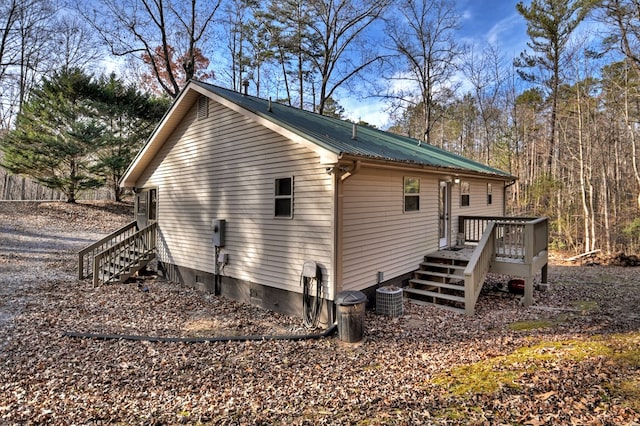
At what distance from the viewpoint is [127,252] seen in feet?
36.7

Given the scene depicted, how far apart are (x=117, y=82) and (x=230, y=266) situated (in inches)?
716

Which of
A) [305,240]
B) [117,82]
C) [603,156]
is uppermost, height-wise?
[117,82]

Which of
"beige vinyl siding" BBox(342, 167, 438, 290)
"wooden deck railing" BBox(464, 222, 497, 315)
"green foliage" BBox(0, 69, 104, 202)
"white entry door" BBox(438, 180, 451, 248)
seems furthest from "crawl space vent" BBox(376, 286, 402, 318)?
"green foliage" BBox(0, 69, 104, 202)

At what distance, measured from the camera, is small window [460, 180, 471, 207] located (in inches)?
441

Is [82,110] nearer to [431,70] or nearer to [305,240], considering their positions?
[305,240]

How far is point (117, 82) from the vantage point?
20766mm

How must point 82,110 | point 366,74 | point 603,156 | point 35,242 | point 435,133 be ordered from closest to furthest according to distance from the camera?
point 35,242
point 603,156
point 82,110
point 366,74
point 435,133

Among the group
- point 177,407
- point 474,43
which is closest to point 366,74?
point 474,43

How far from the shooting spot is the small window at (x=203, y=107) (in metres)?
9.03

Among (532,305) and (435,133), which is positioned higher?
(435,133)

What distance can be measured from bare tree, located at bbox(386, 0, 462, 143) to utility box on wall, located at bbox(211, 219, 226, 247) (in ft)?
54.5

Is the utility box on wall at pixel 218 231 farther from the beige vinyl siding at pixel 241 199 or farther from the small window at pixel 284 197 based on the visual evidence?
the small window at pixel 284 197

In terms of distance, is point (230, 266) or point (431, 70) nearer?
point (230, 266)

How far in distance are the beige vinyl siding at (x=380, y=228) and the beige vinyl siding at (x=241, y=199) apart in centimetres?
55
